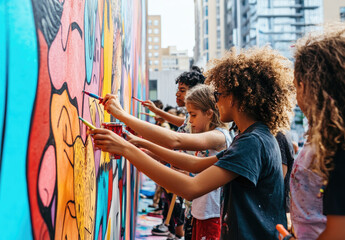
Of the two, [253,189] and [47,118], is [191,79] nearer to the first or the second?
[253,189]

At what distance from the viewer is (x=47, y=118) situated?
3.33ft

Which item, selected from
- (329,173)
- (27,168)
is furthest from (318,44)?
(27,168)

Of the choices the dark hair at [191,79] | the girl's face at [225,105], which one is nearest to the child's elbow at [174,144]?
the girl's face at [225,105]

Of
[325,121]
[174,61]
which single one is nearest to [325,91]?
[325,121]

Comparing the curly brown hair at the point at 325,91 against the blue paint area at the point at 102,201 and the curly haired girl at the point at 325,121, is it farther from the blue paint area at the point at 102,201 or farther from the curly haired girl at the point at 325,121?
the blue paint area at the point at 102,201

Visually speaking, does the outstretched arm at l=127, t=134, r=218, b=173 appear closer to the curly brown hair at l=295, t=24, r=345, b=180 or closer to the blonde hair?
the blonde hair

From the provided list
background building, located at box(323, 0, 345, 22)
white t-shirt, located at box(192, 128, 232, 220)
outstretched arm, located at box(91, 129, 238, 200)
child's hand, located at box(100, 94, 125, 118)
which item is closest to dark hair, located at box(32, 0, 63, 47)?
outstretched arm, located at box(91, 129, 238, 200)

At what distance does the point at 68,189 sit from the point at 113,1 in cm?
162

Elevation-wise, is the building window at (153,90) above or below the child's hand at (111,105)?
above

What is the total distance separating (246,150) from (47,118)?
0.89 meters

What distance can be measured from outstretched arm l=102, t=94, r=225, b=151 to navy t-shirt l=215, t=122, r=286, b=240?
1.80 feet

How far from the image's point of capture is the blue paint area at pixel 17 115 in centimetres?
77

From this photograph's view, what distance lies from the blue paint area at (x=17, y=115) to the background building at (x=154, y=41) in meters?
98.4

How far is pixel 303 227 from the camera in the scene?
123 centimetres
